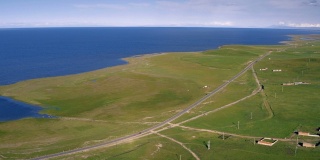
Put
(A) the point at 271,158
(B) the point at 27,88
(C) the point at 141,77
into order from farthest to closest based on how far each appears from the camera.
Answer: (C) the point at 141,77, (B) the point at 27,88, (A) the point at 271,158

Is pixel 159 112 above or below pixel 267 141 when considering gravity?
below

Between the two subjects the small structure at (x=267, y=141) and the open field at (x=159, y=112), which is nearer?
the open field at (x=159, y=112)

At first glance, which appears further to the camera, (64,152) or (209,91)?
(209,91)

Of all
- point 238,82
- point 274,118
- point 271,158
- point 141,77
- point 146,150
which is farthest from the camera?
point 141,77

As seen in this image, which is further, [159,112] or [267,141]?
[159,112]

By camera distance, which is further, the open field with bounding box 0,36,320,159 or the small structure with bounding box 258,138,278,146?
the small structure with bounding box 258,138,278,146

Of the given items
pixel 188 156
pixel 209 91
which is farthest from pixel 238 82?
pixel 188 156

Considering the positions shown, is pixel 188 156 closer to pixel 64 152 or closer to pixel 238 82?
pixel 64 152
